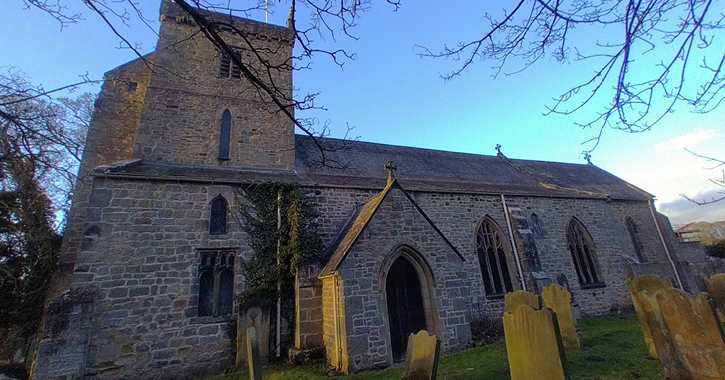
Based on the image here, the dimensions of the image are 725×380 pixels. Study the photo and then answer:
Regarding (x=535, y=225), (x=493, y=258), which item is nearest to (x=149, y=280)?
(x=493, y=258)

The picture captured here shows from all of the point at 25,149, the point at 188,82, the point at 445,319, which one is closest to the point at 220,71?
Result: the point at 188,82

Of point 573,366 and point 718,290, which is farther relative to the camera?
point 718,290

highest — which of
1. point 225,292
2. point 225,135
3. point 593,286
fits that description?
point 225,135

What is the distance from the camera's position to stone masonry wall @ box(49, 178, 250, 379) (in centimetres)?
787

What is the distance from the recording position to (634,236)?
17328mm

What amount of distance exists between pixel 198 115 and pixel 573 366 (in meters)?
14.5

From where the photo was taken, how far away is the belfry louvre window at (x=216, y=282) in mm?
9000

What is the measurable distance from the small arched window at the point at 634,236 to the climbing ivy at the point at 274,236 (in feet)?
59.1

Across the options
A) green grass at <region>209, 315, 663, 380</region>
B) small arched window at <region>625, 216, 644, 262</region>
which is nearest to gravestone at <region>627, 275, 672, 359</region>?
green grass at <region>209, 315, 663, 380</region>

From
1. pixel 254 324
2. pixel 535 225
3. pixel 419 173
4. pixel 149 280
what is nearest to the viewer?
pixel 149 280

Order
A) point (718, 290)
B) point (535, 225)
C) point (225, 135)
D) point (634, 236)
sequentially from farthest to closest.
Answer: point (634, 236) < point (535, 225) < point (225, 135) < point (718, 290)

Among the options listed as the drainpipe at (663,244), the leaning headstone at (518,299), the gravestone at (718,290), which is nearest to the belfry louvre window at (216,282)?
the leaning headstone at (518,299)

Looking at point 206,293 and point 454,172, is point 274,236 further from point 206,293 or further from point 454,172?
point 454,172

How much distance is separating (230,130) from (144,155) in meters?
3.16
